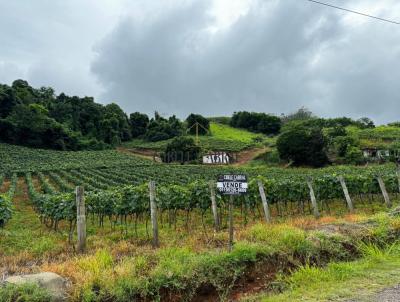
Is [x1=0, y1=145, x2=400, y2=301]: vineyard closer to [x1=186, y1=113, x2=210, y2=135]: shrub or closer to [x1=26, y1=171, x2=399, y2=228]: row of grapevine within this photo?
[x1=26, y1=171, x2=399, y2=228]: row of grapevine

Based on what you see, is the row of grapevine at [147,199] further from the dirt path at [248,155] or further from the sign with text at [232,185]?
the dirt path at [248,155]

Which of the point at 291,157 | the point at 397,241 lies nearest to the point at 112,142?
the point at 291,157

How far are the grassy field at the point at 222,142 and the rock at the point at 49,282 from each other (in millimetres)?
66845

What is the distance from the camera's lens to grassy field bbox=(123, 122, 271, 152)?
75.4 meters

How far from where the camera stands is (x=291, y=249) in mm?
7418

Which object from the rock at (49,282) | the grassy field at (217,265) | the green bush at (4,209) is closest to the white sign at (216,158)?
the green bush at (4,209)

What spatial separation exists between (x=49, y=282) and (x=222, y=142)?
250ft

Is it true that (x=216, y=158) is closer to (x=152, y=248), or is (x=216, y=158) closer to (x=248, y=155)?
(x=248, y=155)

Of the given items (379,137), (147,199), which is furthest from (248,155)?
(147,199)

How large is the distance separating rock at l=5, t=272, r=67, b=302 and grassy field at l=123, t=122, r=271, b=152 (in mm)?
66845

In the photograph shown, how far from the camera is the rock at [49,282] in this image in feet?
16.9

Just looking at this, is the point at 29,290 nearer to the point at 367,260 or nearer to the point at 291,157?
the point at 367,260

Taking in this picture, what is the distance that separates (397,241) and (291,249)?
2.98 meters

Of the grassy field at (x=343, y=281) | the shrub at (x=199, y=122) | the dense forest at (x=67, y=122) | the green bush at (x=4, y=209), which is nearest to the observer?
the grassy field at (x=343, y=281)
